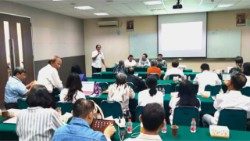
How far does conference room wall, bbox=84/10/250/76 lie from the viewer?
11.3 m

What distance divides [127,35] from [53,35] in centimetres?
383

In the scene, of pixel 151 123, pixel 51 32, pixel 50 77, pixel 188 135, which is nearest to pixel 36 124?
pixel 151 123

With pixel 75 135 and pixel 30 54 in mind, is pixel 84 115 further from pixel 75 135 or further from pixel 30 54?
pixel 30 54

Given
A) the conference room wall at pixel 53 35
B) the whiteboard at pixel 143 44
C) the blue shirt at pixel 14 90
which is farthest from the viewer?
the whiteboard at pixel 143 44

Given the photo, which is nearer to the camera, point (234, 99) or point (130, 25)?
point (234, 99)

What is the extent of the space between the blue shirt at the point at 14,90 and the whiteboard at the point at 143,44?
26.6 ft

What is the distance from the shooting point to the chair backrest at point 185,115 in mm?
3420

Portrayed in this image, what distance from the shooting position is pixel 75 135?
73.6 inches

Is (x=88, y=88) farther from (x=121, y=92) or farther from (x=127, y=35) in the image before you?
(x=127, y=35)

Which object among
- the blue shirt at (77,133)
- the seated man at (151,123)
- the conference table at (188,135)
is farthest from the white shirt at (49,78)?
the seated man at (151,123)

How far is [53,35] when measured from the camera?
1005 centimetres

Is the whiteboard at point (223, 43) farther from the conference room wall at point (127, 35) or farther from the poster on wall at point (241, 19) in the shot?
the poster on wall at point (241, 19)

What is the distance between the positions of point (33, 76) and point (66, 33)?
320 cm

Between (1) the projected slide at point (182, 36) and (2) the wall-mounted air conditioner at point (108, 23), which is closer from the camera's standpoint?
(1) the projected slide at point (182, 36)
